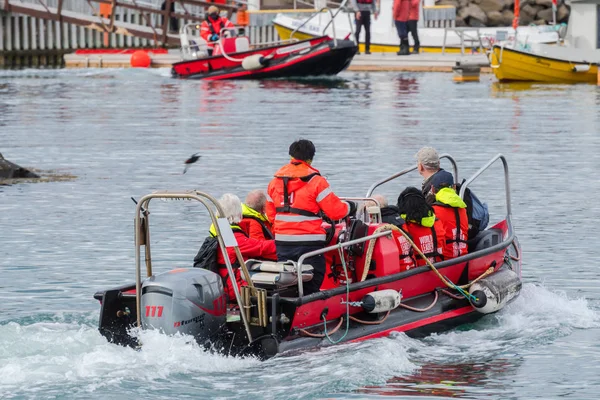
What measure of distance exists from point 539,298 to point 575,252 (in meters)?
2.22

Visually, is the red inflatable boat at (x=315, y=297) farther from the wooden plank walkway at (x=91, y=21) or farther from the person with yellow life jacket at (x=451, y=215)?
the wooden plank walkway at (x=91, y=21)

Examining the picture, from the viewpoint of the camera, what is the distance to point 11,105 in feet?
96.2

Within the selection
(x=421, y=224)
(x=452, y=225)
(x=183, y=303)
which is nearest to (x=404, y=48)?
(x=452, y=225)

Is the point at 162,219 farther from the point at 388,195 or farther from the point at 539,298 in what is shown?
the point at 539,298

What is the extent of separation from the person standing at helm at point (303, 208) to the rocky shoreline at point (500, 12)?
3812 cm

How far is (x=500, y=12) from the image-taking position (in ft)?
158

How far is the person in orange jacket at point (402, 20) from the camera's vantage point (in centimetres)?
3619

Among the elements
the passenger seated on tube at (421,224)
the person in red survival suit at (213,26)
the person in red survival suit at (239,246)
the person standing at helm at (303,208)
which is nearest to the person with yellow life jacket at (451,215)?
the passenger seated on tube at (421,224)

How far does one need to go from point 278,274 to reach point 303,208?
50 centimetres

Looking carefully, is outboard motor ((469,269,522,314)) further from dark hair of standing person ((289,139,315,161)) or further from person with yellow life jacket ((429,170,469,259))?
dark hair of standing person ((289,139,315,161))

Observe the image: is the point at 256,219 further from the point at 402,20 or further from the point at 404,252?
the point at 402,20

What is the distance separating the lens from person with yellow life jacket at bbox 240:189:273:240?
961 cm

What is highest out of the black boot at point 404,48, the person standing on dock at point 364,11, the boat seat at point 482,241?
the person standing on dock at point 364,11

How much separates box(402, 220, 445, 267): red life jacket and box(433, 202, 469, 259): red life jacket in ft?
0.40
